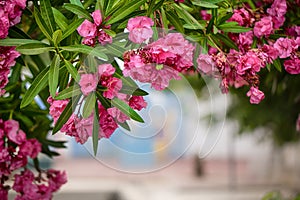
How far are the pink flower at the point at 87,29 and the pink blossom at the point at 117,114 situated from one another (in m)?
0.11

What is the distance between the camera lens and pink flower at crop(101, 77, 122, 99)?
902 millimetres

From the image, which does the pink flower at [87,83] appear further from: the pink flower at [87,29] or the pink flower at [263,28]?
the pink flower at [263,28]

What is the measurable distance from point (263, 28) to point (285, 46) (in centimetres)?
6

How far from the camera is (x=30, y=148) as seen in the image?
3.93ft

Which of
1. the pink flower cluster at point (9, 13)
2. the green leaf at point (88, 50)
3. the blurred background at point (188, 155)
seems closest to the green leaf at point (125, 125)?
Answer: the blurred background at point (188, 155)

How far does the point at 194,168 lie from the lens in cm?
865

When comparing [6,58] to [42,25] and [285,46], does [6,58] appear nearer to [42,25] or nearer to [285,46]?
[42,25]

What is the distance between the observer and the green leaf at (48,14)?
0.97 m

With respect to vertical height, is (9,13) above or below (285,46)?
above

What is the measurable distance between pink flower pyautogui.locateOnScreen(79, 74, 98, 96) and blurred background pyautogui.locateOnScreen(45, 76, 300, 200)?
9cm

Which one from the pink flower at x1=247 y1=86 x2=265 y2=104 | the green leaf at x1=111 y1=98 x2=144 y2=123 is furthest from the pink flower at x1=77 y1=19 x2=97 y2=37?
the pink flower at x1=247 y1=86 x2=265 y2=104

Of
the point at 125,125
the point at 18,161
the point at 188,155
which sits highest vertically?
the point at 125,125

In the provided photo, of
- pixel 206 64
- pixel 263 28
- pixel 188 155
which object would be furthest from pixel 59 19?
pixel 188 155

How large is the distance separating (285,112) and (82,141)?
2532mm
